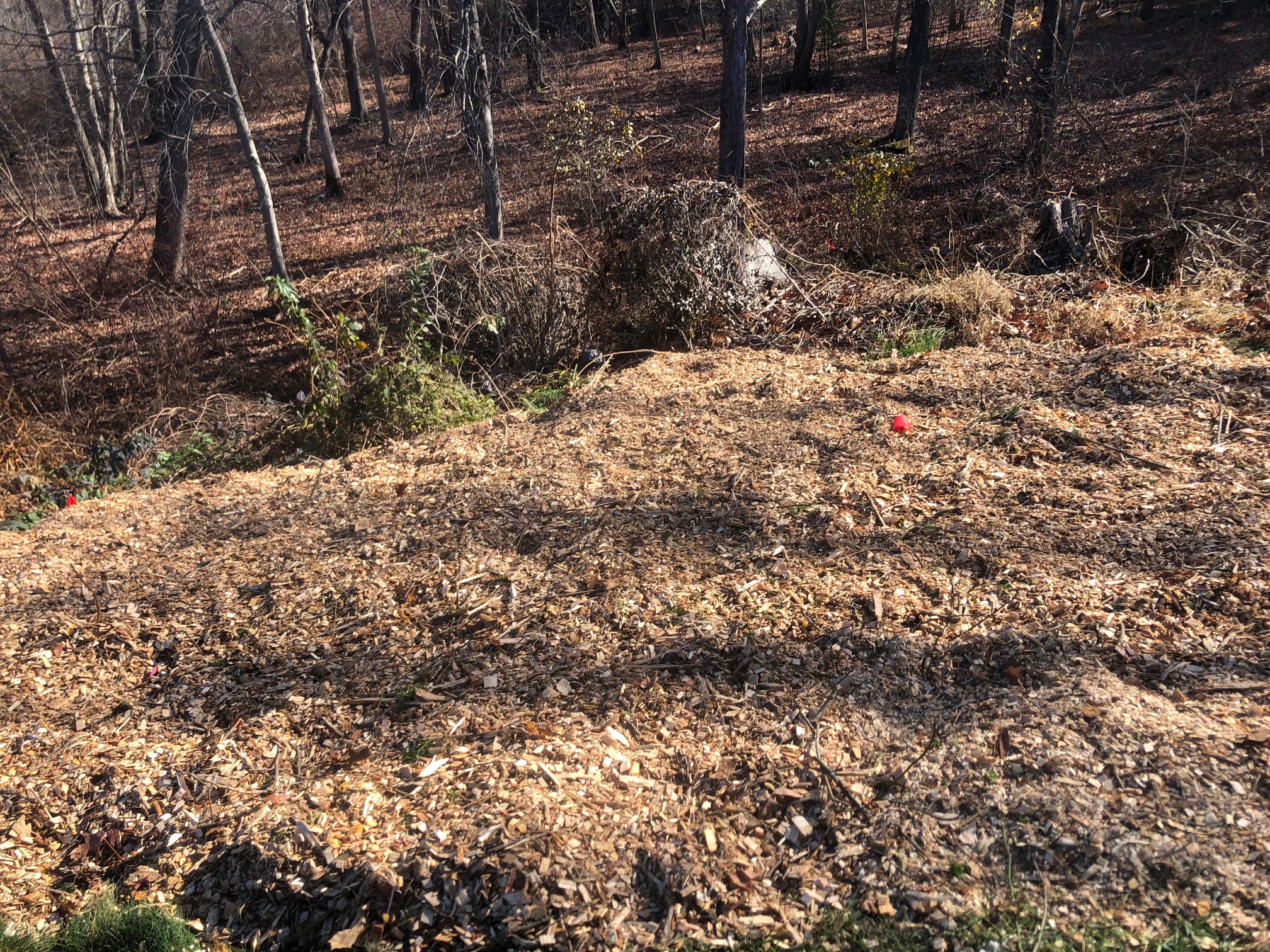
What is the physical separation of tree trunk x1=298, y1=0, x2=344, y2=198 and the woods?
8.24ft

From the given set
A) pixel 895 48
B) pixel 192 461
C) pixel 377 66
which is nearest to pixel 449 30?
pixel 192 461

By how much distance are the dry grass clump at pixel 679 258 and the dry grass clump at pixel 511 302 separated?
1.28 ft

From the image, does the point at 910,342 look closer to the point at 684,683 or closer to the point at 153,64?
the point at 684,683

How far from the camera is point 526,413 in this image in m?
5.64

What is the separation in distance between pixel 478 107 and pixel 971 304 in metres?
4.11

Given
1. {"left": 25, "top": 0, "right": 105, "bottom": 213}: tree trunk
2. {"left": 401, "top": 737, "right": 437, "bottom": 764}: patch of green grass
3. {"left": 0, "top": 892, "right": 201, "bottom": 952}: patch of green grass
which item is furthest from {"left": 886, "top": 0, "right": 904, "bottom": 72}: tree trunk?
{"left": 0, "top": 892, "right": 201, "bottom": 952}: patch of green grass

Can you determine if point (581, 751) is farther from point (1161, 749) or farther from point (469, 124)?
point (469, 124)

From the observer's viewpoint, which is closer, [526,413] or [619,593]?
[619,593]

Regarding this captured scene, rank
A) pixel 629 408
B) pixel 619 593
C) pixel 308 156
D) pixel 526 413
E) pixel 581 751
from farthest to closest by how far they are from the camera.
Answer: pixel 308 156
pixel 526 413
pixel 629 408
pixel 619 593
pixel 581 751

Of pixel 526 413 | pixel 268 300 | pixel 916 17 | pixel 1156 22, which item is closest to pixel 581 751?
pixel 526 413

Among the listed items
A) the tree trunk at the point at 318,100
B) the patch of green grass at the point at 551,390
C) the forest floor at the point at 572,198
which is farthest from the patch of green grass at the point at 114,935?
the tree trunk at the point at 318,100

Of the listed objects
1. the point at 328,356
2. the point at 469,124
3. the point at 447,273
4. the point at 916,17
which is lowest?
the point at 328,356

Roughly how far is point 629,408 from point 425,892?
3.29 metres

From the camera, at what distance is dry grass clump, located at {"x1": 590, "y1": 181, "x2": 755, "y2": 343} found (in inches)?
258
